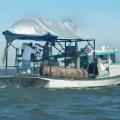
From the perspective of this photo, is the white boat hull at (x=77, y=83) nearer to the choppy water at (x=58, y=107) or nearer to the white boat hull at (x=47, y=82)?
the white boat hull at (x=47, y=82)

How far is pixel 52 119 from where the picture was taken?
15.8 m

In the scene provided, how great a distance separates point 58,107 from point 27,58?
1029 cm

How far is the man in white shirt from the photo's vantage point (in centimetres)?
2867

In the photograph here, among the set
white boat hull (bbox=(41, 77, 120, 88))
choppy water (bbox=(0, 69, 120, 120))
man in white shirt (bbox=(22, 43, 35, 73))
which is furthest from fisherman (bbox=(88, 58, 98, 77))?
choppy water (bbox=(0, 69, 120, 120))

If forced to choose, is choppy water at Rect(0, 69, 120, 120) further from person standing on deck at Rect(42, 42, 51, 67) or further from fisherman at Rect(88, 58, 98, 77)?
fisherman at Rect(88, 58, 98, 77)

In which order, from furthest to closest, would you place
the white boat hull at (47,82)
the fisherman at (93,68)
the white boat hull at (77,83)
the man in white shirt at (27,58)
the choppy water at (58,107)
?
the fisherman at (93,68), the man in white shirt at (27,58), the white boat hull at (77,83), the white boat hull at (47,82), the choppy water at (58,107)

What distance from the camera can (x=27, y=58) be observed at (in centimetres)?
2869

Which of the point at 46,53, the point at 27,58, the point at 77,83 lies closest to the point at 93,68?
the point at 77,83

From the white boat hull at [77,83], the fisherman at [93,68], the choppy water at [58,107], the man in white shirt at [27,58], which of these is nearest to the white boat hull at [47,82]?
the white boat hull at [77,83]

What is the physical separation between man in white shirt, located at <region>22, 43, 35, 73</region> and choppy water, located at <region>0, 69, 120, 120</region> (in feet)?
11.2

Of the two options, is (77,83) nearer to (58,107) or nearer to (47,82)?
(47,82)

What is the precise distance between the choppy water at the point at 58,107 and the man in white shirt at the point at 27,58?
3.41 metres

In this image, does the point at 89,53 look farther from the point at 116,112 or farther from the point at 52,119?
the point at 52,119

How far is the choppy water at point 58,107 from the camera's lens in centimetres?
1638
